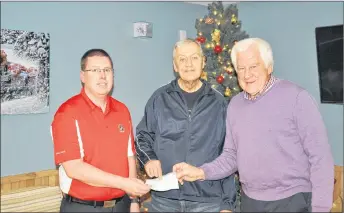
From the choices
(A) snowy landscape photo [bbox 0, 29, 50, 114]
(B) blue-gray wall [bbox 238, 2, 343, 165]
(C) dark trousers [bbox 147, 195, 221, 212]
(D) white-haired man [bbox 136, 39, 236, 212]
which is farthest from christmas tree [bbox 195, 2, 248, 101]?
(C) dark trousers [bbox 147, 195, 221, 212]

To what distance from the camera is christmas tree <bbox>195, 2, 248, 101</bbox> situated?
568 cm

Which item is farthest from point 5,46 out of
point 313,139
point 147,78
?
point 313,139

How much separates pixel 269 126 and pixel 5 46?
346 cm

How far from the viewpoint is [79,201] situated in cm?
247

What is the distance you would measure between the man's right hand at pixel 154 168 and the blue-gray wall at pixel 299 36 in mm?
4039

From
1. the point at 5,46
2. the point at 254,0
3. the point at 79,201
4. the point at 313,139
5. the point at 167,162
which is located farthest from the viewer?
the point at 254,0

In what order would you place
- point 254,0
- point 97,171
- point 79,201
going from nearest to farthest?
point 97,171, point 79,201, point 254,0

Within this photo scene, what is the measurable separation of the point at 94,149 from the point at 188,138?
0.62 m

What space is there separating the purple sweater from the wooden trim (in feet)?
10.4

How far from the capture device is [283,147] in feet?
7.35

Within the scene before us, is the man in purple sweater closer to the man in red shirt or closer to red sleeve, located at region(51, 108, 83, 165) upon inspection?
the man in red shirt

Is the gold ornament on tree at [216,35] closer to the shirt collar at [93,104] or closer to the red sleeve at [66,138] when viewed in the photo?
the shirt collar at [93,104]

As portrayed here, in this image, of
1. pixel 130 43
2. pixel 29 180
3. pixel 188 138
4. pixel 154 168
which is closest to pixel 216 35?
pixel 130 43

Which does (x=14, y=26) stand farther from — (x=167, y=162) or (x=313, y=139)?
(x=313, y=139)
